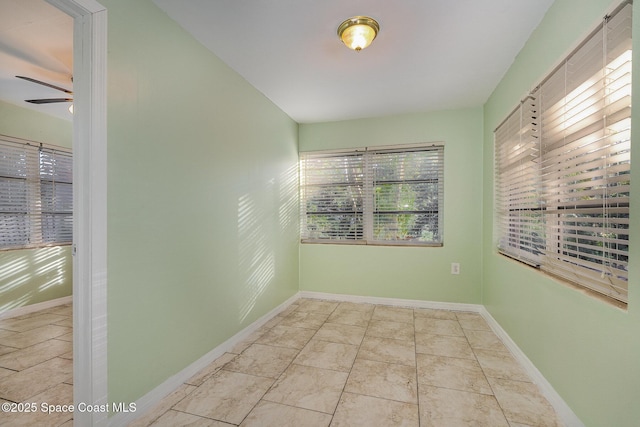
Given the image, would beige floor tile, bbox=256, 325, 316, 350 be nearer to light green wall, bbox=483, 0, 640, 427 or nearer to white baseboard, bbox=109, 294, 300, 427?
white baseboard, bbox=109, 294, 300, 427

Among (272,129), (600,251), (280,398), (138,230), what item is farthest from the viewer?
(272,129)

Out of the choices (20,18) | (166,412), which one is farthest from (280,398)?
(20,18)

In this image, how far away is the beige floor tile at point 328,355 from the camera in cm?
216

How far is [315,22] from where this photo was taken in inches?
73.2

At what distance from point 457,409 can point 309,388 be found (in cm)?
89

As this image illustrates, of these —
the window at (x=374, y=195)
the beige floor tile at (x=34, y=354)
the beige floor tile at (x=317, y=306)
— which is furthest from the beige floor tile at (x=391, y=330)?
the beige floor tile at (x=34, y=354)

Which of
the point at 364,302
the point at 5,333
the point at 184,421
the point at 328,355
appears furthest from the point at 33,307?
the point at 364,302

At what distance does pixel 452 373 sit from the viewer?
2.05m

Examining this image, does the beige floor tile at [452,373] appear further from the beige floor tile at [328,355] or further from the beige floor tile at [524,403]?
the beige floor tile at [328,355]

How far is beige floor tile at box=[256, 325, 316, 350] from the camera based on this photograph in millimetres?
2523

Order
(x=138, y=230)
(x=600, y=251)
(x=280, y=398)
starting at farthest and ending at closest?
1. (x=280, y=398)
2. (x=138, y=230)
3. (x=600, y=251)

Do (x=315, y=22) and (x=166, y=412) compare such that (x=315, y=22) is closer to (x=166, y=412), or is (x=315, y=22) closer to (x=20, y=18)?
(x=20, y=18)

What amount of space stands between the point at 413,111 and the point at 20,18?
344 cm

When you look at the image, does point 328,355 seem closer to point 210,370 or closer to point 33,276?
point 210,370
